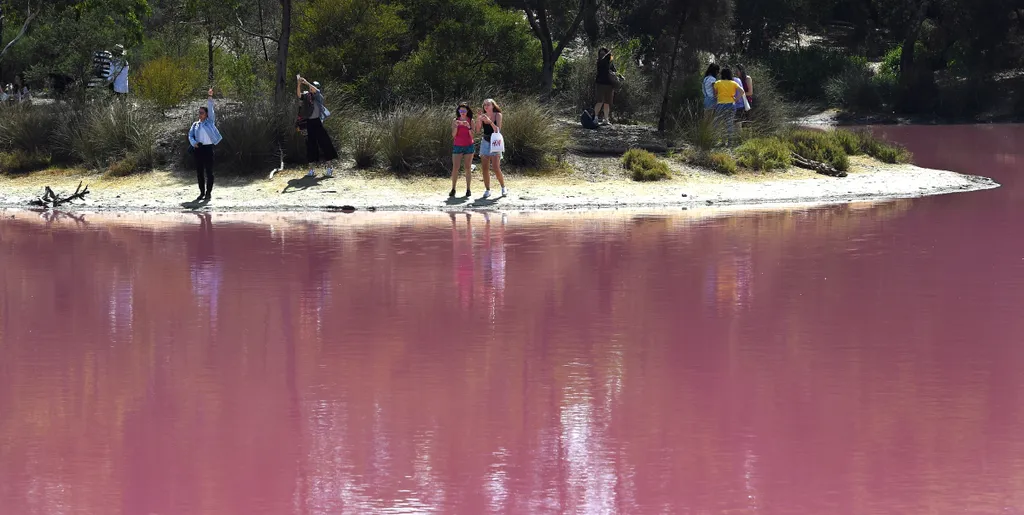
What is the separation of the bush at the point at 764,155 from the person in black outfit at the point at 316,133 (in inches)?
Result: 272

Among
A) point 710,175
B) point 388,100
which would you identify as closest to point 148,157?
point 388,100

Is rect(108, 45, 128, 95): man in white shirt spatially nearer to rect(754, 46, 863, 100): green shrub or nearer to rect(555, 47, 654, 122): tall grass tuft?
rect(555, 47, 654, 122): tall grass tuft

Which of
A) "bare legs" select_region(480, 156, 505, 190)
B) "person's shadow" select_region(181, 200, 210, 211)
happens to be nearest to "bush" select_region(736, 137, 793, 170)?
"bare legs" select_region(480, 156, 505, 190)

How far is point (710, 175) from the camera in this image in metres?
22.8

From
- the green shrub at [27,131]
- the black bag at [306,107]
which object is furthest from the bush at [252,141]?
the green shrub at [27,131]

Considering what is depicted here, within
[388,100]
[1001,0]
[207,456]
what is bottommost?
[207,456]

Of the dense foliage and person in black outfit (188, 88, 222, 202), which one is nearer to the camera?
person in black outfit (188, 88, 222, 202)

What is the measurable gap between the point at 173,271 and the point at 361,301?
9.14 feet

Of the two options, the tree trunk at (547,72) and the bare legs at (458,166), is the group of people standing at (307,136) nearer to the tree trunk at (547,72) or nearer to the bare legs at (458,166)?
the bare legs at (458,166)

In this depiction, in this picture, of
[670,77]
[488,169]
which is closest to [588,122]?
[670,77]

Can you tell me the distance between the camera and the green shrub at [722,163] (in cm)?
2298

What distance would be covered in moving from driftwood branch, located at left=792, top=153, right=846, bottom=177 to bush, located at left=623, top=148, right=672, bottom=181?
267 centimetres

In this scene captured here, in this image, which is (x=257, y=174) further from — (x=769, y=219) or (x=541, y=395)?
(x=541, y=395)

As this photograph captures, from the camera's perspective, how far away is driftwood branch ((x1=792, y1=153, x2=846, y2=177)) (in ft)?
77.3
